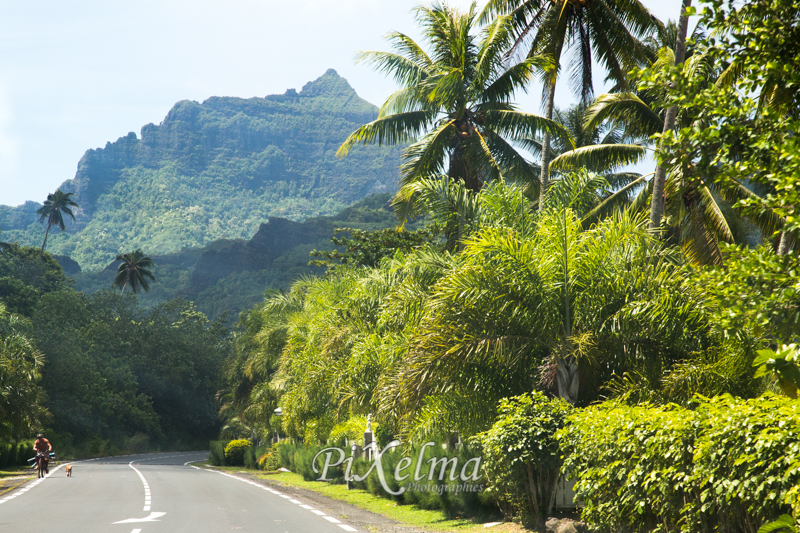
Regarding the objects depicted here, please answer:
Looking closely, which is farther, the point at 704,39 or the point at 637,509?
the point at 637,509

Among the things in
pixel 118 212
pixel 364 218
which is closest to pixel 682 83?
pixel 364 218

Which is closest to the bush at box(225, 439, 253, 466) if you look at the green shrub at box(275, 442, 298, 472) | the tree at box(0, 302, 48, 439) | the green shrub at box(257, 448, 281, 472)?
the green shrub at box(257, 448, 281, 472)

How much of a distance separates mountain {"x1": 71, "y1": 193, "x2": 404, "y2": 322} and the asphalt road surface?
78.8 m

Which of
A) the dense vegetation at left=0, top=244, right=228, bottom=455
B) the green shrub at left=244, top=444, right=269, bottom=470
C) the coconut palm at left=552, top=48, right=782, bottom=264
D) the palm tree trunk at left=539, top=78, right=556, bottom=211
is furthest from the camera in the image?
the green shrub at left=244, top=444, right=269, bottom=470

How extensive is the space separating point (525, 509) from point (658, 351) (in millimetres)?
3192

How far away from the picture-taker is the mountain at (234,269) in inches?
4028

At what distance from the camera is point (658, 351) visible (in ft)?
33.3

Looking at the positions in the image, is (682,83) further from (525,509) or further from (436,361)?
(525,509)

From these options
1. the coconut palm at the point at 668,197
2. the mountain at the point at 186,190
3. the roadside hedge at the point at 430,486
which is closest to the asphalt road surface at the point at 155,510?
the roadside hedge at the point at 430,486

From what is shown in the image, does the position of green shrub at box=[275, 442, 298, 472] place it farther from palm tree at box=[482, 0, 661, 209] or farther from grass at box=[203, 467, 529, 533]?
palm tree at box=[482, 0, 661, 209]

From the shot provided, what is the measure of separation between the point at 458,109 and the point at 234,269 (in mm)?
99397

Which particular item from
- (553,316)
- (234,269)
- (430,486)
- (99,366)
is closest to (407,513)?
(430,486)

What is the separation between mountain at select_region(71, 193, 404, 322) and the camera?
102312mm

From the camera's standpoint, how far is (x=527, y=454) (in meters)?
9.69
